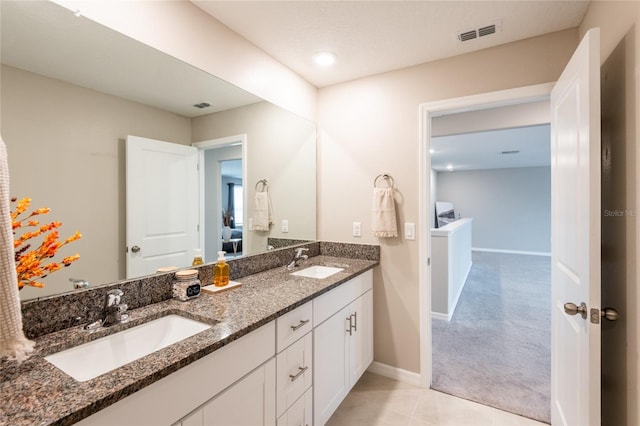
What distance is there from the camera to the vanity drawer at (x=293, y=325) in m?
1.35

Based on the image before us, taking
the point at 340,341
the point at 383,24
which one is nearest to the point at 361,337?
the point at 340,341

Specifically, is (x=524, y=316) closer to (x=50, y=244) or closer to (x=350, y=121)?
(x=350, y=121)

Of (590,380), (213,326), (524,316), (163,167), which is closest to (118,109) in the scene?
(163,167)

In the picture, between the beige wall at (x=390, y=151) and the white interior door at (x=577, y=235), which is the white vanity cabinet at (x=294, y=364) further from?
the white interior door at (x=577, y=235)

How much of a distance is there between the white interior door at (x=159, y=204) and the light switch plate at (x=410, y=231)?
1447 mm

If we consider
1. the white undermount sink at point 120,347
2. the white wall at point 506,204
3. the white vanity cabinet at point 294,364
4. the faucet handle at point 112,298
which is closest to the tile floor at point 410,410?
the white vanity cabinet at point 294,364

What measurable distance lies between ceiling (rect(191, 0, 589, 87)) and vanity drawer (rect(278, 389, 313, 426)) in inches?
78.9

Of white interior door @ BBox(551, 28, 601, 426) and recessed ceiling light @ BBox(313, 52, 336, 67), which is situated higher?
recessed ceiling light @ BBox(313, 52, 336, 67)

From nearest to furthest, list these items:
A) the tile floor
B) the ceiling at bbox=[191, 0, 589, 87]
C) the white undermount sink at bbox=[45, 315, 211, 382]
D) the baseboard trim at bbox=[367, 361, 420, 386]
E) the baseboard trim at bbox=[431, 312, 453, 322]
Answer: the white undermount sink at bbox=[45, 315, 211, 382], the ceiling at bbox=[191, 0, 589, 87], the tile floor, the baseboard trim at bbox=[367, 361, 420, 386], the baseboard trim at bbox=[431, 312, 453, 322]

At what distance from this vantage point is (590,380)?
45.4 inches

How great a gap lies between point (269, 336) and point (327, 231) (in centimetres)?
143

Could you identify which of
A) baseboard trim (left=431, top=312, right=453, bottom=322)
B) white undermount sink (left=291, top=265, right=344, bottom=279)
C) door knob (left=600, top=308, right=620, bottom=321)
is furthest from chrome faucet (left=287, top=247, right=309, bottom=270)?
baseboard trim (left=431, top=312, right=453, bottom=322)

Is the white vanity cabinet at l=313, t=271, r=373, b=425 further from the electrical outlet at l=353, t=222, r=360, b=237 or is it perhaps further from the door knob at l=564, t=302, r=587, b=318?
the door knob at l=564, t=302, r=587, b=318

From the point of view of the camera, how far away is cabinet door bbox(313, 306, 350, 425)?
1.64m
